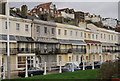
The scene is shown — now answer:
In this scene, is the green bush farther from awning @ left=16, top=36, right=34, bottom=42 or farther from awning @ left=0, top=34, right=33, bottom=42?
awning @ left=16, top=36, right=34, bottom=42

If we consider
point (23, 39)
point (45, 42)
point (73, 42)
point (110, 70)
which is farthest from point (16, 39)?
point (110, 70)

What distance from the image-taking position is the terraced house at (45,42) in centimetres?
4050

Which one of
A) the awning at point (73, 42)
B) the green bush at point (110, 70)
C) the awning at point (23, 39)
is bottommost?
the green bush at point (110, 70)

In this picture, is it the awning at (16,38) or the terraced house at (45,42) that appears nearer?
the awning at (16,38)

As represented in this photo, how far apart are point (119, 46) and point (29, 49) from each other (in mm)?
43736

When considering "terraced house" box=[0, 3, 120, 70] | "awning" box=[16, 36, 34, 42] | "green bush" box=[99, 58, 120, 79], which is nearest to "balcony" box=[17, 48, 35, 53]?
"terraced house" box=[0, 3, 120, 70]

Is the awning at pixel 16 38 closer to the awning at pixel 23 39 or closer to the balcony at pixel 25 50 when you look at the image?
the awning at pixel 23 39

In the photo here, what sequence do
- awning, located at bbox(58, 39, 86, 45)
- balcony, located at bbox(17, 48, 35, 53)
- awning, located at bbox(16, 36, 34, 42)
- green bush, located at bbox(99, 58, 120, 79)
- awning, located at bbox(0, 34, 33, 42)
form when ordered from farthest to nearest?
awning, located at bbox(58, 39, 86, 45) < balcony, located at bbox(17, 48, 35, 53) < awning, located at bbox(16, 36, 34, 42) < awning, located at bbox(0, 34, 33, 42) < green bush, located at bbox(99, 58, 120, 79)

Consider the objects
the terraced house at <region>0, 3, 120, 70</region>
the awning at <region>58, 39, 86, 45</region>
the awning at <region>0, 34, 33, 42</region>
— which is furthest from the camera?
the awning at <region>58, 39, 86, 45</region>

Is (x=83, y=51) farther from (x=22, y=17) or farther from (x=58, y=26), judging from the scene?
(x=22, y=17)

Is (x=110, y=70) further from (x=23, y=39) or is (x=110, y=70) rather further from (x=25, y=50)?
(x=25, y=50)

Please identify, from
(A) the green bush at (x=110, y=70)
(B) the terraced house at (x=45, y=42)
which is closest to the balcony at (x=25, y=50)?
(B) the terraced house at (x=45, y=42)

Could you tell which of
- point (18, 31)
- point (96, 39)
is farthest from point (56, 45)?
point (96, 39)

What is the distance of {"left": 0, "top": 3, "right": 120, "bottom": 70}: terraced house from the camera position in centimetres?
4050
